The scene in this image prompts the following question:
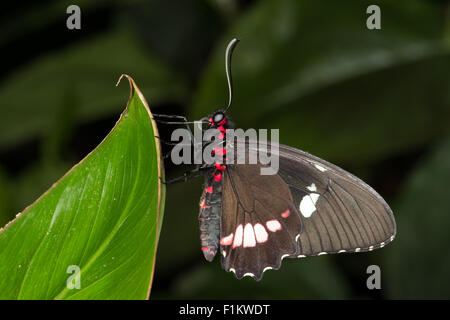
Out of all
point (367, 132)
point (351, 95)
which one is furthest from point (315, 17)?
point (367, 132)

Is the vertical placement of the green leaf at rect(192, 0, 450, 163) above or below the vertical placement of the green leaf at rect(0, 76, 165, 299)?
above

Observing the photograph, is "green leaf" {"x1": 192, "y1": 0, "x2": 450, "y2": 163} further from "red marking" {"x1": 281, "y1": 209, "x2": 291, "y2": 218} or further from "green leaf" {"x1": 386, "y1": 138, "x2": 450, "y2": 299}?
"red marking" {"x1": 281, "y1": 209, "x2": 291, "y2": 218}

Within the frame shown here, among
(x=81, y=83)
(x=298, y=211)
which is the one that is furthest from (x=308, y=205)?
(x=81, y=83)

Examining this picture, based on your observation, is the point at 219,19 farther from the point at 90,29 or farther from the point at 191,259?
the point at 191,259

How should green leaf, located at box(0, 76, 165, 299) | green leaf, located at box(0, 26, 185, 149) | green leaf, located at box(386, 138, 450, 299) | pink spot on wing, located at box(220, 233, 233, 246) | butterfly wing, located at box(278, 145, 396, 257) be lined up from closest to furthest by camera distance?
green leaf, located at box(0, 76, 165, 299), butterfly wing, located at box(278, 145, 396, 257), pink spot on wing, located at box(220, 233, 233, 246), green leaf, located at box(386, 138, 450, 299), green leaf, located at box(0, 26, 185, 149)

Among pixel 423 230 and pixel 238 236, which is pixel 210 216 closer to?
pixel 238 236

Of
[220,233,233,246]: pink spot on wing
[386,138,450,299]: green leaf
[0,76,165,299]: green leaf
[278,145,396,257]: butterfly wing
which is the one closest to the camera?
[0,76,165,299]: green leaf

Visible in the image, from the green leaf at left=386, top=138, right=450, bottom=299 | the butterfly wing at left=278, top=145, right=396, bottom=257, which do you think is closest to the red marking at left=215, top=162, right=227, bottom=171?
A: the butterfly wing at left=278, top=145, right=396, bottom=257

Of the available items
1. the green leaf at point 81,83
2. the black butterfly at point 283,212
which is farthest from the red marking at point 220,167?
the green leaf at point 81,83
